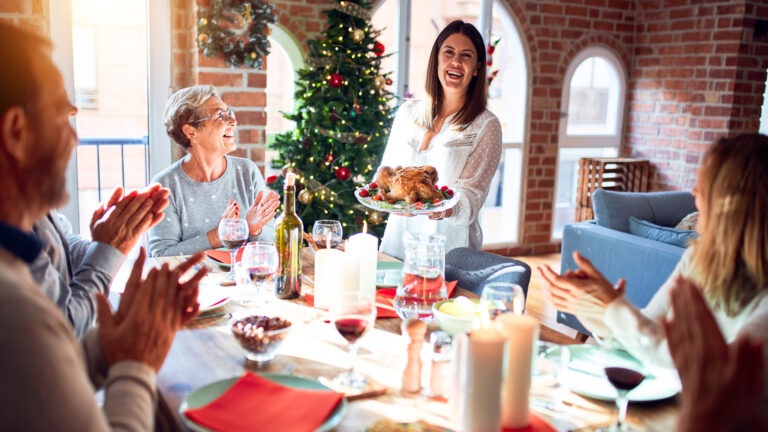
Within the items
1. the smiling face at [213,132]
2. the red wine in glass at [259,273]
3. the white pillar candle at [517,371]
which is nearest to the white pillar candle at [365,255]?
the red wine in glass at [259,273]

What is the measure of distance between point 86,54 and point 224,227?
2140 mm

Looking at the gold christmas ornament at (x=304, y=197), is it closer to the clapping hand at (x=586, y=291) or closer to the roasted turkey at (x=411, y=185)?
the roasted turkey at (x=411, y=185)

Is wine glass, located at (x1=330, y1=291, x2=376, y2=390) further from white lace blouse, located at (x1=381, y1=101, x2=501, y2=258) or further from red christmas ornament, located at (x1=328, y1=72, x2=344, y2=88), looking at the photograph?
red christmas ornament, located at (x1=328, y1=72, x2=344, y2=88)

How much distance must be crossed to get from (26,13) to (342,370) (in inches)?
94.1

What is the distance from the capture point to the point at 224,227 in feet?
6.04

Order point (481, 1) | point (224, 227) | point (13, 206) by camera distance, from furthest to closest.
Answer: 1. point (481, 1)
2. point (224, 227)
3. point (13, 206)

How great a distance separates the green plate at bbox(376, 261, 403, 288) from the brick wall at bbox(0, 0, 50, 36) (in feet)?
6.18

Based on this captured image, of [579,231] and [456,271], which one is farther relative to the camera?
[579,231]

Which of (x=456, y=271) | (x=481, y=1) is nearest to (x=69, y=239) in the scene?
(x=456, y=271)

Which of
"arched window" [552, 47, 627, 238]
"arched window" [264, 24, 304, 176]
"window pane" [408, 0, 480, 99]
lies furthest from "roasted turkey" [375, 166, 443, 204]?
"arched window" [552, 47, 627, 238]

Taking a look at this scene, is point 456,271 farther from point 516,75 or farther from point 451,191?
point 516,75

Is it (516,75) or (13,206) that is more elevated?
(516,75)

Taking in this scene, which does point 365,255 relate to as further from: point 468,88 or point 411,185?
point 468,88

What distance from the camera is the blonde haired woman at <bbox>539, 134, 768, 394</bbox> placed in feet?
3.75
